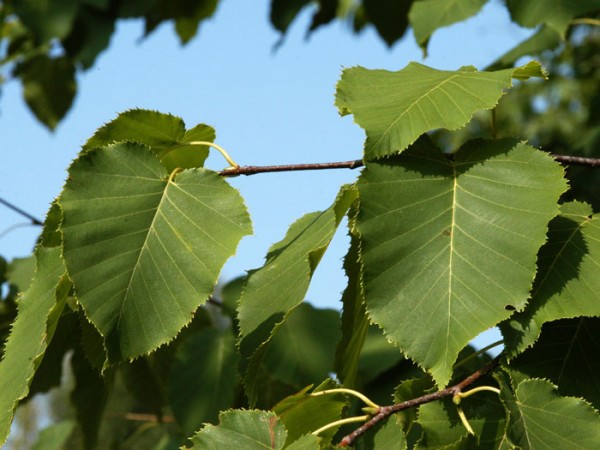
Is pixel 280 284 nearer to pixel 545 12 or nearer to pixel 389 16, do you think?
pixel 545 12

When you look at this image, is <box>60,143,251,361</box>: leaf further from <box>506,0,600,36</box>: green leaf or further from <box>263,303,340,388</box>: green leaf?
<box>506,0,600,36</box>: green leaf

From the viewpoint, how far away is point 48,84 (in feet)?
11.2

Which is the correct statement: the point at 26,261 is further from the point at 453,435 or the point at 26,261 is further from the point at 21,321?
the point at 453,435

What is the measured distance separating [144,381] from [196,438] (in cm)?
123

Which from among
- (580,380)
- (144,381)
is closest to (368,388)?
(144,381)

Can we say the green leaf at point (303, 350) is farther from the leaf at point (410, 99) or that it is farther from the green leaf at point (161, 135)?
the leaf at point (410, 99)

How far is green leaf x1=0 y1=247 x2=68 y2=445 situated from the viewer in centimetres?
102

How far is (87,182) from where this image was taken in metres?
1.05

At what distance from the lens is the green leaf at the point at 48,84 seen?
11.2ft

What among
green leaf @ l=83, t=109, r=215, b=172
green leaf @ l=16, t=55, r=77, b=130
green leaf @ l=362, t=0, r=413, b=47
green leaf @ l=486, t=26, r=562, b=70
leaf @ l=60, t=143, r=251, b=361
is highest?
green leaf @ l=16, t=55, r=77, b=130

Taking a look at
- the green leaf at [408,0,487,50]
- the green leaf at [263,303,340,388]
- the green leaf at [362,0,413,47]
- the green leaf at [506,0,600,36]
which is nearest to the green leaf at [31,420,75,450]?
the green leaf at [263,303,340,388]

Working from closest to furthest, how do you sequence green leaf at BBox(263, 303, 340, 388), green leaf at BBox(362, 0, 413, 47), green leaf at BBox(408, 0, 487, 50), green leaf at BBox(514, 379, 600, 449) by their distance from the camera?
1. green leaf at BBox(514, 379, 600, 449)
2. green leaf at BBox(263, 303, 340, 388)
3. green leaf at BBox(408, 0, 487, 50)
4. green leaf at BBox(362, 0, 413, 47)

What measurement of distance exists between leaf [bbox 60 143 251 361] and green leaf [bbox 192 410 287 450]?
0.11 metres

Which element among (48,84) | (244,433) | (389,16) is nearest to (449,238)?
(244,433)
